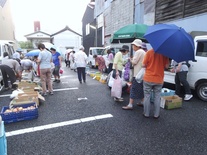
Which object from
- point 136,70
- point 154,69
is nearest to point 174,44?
point 154,69

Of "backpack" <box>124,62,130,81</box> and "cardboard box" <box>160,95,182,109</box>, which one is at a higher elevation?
"backpack" <box>124,62,130,81</box>

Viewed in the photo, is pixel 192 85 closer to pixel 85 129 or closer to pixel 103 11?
pixel 85 129

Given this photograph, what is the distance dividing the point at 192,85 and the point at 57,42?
2997 centimetres

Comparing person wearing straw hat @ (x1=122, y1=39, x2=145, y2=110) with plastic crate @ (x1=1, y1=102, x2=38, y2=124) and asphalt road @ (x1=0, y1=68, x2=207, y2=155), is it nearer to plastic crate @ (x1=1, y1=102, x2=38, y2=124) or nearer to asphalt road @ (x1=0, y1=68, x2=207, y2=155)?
asphalt road @ (x1=0, y1=68, x2=207, y2=155)

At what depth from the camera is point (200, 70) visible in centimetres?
491

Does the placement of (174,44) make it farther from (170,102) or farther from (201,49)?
(201,49)

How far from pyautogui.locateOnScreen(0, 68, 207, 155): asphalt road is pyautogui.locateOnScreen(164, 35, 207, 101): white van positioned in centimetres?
50

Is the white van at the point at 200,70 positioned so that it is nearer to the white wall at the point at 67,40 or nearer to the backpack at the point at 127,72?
the backpack at the point at 127,72

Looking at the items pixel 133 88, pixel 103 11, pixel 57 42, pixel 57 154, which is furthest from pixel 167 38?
pixel 57 42

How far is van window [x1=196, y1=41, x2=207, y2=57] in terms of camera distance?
488 cm

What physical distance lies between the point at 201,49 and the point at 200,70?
62 centimetres

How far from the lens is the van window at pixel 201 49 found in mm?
4883

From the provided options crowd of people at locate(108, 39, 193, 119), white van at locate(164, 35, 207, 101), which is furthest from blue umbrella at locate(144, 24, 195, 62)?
white van at locate(164, 35, 207, 101)

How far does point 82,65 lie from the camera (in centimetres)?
745
